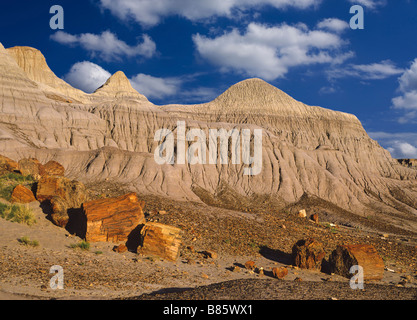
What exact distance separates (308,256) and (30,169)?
2127 centimetres

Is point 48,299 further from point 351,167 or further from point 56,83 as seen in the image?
point 56,83

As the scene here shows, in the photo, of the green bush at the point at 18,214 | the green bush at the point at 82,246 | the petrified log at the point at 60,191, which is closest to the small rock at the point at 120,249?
the green bush at the point at 82,246

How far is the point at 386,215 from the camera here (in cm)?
5003

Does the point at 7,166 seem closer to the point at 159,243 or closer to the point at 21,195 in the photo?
the point at 21,195

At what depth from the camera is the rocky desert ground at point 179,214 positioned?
1334cm

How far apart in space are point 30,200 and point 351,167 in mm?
61013

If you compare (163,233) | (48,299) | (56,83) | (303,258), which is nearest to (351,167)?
(303,258)

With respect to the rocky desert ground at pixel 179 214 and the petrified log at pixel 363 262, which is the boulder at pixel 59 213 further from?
the petrified log at pixel 363 262

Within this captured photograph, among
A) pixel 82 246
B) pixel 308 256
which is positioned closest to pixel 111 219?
pixel 82 246

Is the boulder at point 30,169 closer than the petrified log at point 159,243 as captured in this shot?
No

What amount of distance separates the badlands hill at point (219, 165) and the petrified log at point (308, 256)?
63.3 ft

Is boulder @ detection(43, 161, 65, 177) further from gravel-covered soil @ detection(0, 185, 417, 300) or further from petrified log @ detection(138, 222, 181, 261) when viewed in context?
petrified log @ detection(138, 222, 181, 261)

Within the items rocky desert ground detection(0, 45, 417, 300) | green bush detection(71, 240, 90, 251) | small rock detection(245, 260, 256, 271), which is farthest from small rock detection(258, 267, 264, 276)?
green bush detection(71, 240, 90, 251)

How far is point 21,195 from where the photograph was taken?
1972 centimetres
